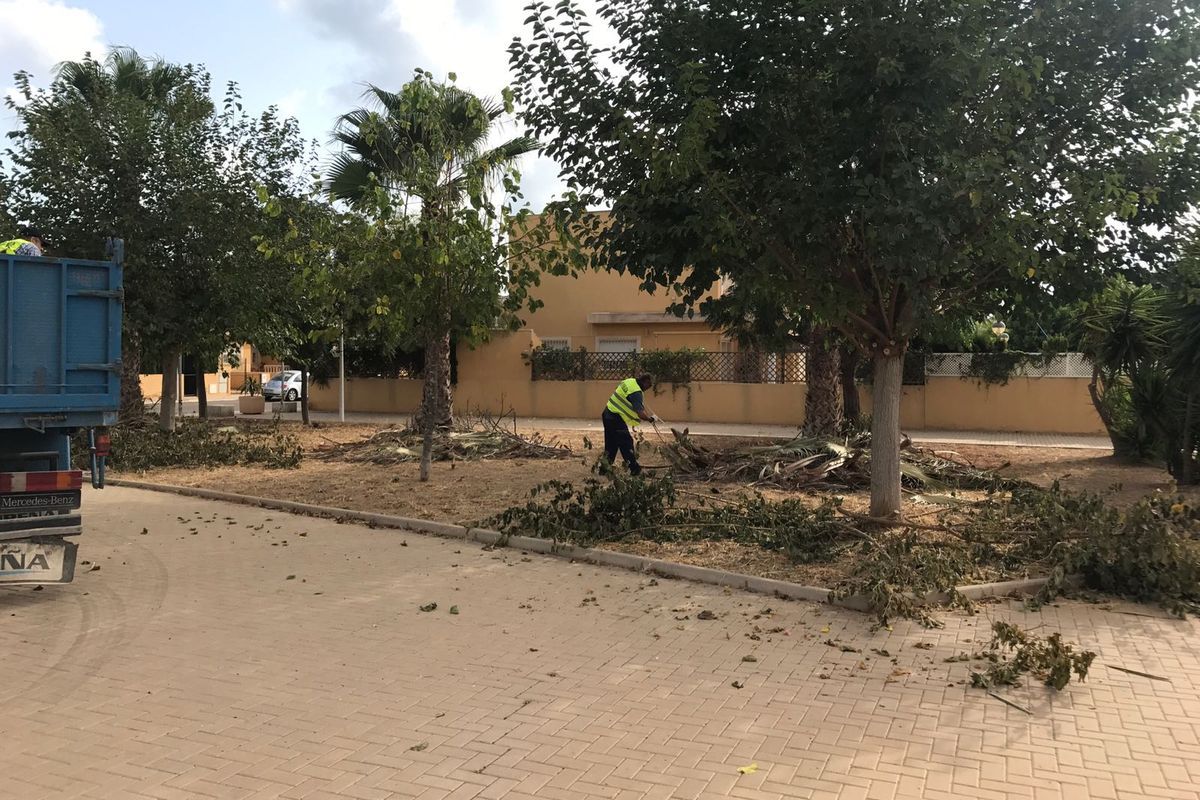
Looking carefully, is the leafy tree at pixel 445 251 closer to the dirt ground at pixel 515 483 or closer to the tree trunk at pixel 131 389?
the dirt ground at pixel 515 483

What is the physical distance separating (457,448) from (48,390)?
886 cm

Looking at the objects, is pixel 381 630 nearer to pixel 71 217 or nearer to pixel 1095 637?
pixel 1095 637

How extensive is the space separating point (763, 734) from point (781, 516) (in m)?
4.30

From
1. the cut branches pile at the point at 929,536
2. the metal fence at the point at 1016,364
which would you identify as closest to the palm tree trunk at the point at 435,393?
the cut branches pile at the point at 929,536

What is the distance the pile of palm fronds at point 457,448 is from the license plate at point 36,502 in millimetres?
8065

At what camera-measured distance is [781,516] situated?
332 inches

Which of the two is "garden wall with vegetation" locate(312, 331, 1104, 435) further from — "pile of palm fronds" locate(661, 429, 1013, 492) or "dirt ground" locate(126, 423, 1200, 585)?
"pile of palm fronds" locate(661, 429, 1013, 492)

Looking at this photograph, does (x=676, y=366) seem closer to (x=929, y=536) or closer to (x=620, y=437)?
(x=620, y=437)

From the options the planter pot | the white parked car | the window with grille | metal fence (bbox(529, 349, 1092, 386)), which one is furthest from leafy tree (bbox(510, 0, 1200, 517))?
the white parked car

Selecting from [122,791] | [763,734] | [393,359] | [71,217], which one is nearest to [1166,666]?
[763,734]

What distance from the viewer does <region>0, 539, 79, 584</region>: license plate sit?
21.5 ft

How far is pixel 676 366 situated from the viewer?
2319cm

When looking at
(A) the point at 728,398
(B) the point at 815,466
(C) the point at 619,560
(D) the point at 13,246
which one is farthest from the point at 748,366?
(D) the point at 13,246

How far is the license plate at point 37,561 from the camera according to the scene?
655 cm
